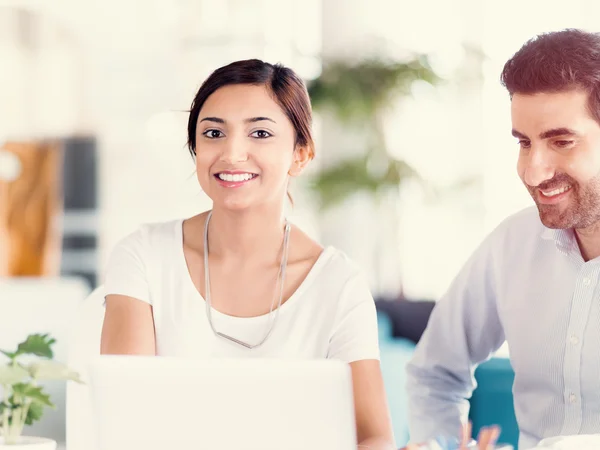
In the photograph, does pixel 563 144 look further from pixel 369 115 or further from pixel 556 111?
pixel 369 115

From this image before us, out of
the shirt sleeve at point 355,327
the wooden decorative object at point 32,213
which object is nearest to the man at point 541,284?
the shirt sleeve at point 355,327

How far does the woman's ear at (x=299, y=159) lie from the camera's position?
189 centimetres

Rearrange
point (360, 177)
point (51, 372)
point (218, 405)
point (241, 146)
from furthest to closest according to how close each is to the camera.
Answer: point (360, 177), point (241, 146), point (51, 372), point (218, 405)

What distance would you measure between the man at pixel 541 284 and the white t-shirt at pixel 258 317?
1.04 ft

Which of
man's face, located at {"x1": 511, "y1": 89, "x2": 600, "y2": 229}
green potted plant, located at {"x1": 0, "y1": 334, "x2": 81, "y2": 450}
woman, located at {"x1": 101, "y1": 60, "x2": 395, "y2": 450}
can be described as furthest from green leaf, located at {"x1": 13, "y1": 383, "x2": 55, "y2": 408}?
man's face, located at {"x1": 511, "y1": 89, "x2": 600, "y2": 229}

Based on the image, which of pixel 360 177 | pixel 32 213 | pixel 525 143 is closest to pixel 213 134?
pixel 525 143

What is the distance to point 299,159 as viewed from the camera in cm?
190

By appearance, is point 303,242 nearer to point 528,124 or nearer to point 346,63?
point 528,124

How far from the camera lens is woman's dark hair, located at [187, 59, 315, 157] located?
5.94ft

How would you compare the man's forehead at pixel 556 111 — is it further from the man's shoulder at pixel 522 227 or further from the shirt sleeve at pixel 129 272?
the shirt sleeve at pixel 129 272

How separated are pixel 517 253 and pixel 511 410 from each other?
1075 mm

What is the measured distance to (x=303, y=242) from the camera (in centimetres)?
191

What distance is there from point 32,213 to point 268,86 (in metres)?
5.05

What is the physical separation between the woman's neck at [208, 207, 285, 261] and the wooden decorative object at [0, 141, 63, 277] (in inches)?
194
